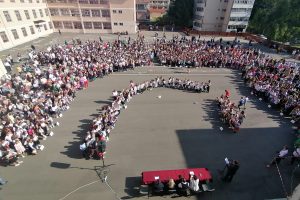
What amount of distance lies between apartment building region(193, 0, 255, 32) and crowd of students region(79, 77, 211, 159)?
4042 centimetres

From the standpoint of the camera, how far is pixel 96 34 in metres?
48.0

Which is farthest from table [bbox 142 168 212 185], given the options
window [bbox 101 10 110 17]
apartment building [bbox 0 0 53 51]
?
window [bbox 101 10 110 17]

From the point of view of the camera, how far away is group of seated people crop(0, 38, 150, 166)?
12734 millimetres

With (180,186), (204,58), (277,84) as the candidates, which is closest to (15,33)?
(204,58)

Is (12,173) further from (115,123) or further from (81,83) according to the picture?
(81,83)

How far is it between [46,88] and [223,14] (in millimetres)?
52215

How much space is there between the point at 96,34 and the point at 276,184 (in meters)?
47.2

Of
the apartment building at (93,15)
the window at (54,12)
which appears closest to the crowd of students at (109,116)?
the apartment building at (93,15)

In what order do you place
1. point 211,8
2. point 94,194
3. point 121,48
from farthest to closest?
point 211,8
point 121,48
point 94,194

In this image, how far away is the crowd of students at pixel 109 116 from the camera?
12312mm

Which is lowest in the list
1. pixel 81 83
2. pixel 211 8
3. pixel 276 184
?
pixel 276 184

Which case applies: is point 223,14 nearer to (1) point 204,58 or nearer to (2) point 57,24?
(1) point 204,58

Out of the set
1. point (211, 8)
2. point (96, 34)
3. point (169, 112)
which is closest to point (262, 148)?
point (169, 112)

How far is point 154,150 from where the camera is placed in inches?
521
